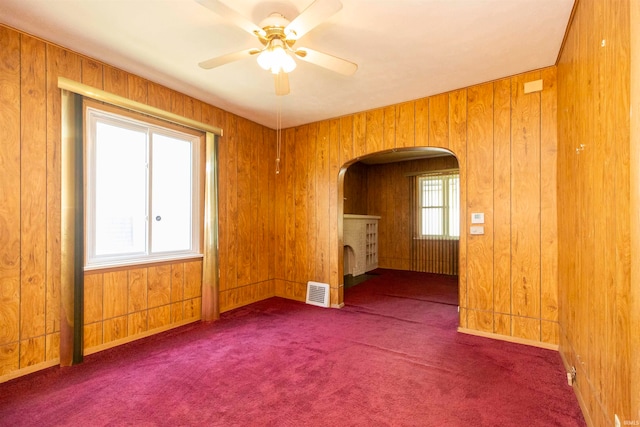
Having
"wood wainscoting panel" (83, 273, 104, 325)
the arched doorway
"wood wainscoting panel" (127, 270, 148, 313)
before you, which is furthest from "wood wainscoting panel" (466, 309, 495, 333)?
"wood wainscoting panel" (83, 273, 104, 325)

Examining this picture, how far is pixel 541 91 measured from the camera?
2.95 m

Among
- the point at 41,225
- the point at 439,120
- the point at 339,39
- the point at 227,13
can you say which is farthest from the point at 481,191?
the point at 41,225

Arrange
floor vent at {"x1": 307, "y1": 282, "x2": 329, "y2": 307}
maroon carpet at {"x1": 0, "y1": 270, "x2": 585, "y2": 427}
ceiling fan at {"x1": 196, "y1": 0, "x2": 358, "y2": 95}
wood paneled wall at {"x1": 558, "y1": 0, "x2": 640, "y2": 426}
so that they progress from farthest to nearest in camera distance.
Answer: floor vent at {"x1": 307, "y1": 282, "x2": 329, "y2": 307} < maroon carpet at {"x1": 0, "y1": 270, "x2": 585, "y2": 427} < ceiling fan at {"x1": 196, "y1": 0, "x2": 358, "y2": 95} < wood paneled wall at {"x1": 558, "y1": 0, "x2": 640, "y2": 426}

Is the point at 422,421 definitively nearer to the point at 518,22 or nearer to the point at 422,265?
the point at 518,22

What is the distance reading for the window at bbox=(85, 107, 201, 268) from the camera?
289 cm

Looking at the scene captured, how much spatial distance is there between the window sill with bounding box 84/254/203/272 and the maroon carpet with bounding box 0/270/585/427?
0.76 m

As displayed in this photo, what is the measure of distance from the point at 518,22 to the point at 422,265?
5682 mm

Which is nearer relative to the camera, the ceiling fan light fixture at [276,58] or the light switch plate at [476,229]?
the ceiling fan light fixture at [276,58]

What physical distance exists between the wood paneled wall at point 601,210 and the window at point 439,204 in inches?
176

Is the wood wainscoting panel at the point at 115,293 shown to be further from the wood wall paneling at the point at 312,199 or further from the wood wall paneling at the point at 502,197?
the wood wall paneling at the point at 502,197

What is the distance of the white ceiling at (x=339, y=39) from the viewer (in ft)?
6.83

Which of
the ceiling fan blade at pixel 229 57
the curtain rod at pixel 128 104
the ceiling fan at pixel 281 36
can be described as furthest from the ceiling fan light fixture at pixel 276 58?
the curtain rod at pixel 128 104

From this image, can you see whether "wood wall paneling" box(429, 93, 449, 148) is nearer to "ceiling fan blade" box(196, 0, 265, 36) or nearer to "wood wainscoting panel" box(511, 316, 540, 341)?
"wood wainscoting panel" box(511, 316, 540, 341)

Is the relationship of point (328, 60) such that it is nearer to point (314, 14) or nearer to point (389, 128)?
point (314, 14)
